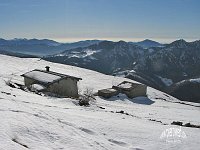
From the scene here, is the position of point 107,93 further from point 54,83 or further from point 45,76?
point 54,83

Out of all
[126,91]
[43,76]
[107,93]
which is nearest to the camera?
[43,76]

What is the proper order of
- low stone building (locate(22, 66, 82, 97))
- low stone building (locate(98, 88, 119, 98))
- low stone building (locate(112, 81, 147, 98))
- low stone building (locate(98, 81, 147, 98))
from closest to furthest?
low stone building (locate(22, 66, 82, 97)), low stone building (locate(98, 88, 119, 98)), low stone building (locate(98, 81, 147, 98)), low stone building (locate(112, 81, 147, 98))

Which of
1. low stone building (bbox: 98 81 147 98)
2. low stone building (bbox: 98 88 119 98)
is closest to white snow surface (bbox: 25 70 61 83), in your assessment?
low stone building (bbox: 98 88 119 98)

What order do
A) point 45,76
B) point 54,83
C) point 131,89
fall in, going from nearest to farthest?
point 54,83 → point 45,76 → point 131,89

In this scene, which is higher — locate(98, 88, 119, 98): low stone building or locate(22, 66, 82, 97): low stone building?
locate(22, 66, 82, 97): low stone building

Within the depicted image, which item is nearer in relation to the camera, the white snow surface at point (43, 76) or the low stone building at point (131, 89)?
the white snow surface at point (43, 76)

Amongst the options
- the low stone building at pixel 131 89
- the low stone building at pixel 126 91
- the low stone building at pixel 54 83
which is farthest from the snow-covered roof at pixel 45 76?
the low stone building at pixel 131 89

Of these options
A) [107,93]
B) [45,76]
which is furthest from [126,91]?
[45,76]

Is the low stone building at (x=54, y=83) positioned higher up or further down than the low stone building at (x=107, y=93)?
higher up

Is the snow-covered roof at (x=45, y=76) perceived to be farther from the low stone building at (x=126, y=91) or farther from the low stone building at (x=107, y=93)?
the low stone building at (x=126, y=91)

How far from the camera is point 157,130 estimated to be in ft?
41.6

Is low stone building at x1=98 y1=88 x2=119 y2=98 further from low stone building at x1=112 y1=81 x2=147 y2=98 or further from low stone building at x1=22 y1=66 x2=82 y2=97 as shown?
low stone building at x1=22 y1=66 x2=82 y2=97

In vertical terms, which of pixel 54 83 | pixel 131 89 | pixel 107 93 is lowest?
pixel 107 93

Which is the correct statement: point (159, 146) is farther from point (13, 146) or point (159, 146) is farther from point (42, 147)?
point (13, 146)
